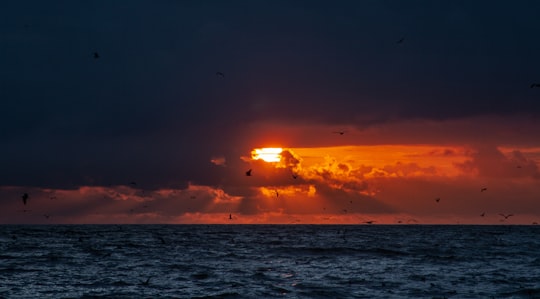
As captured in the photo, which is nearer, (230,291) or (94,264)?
(230,291)

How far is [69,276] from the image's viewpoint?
47656 millimetres

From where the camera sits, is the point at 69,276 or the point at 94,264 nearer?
the point at 69,276

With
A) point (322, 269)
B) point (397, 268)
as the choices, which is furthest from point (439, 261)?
point (322, 269)

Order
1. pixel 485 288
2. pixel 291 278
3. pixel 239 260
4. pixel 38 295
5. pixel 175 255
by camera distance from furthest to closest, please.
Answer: pixel 175 255, pixel 239 260, pixel 291 278, pixel 485 288, pixel 38 295

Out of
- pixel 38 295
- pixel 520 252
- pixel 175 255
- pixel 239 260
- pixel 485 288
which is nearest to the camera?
pixel 38 295

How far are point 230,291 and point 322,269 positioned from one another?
1656 cm

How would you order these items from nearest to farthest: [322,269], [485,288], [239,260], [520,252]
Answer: [485,288]
[322,269]
[239,260]
[520,252]

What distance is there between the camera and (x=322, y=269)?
53625mm

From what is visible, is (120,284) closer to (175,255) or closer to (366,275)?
(366,275)

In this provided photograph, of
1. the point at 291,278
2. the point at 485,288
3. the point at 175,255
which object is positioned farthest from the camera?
the point at 175,255

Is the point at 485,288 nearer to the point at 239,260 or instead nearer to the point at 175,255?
the point at 239,260

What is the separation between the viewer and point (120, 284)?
4225 cm

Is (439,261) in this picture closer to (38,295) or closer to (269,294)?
(269,294)

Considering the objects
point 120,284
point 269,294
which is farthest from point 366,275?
point 120,284
